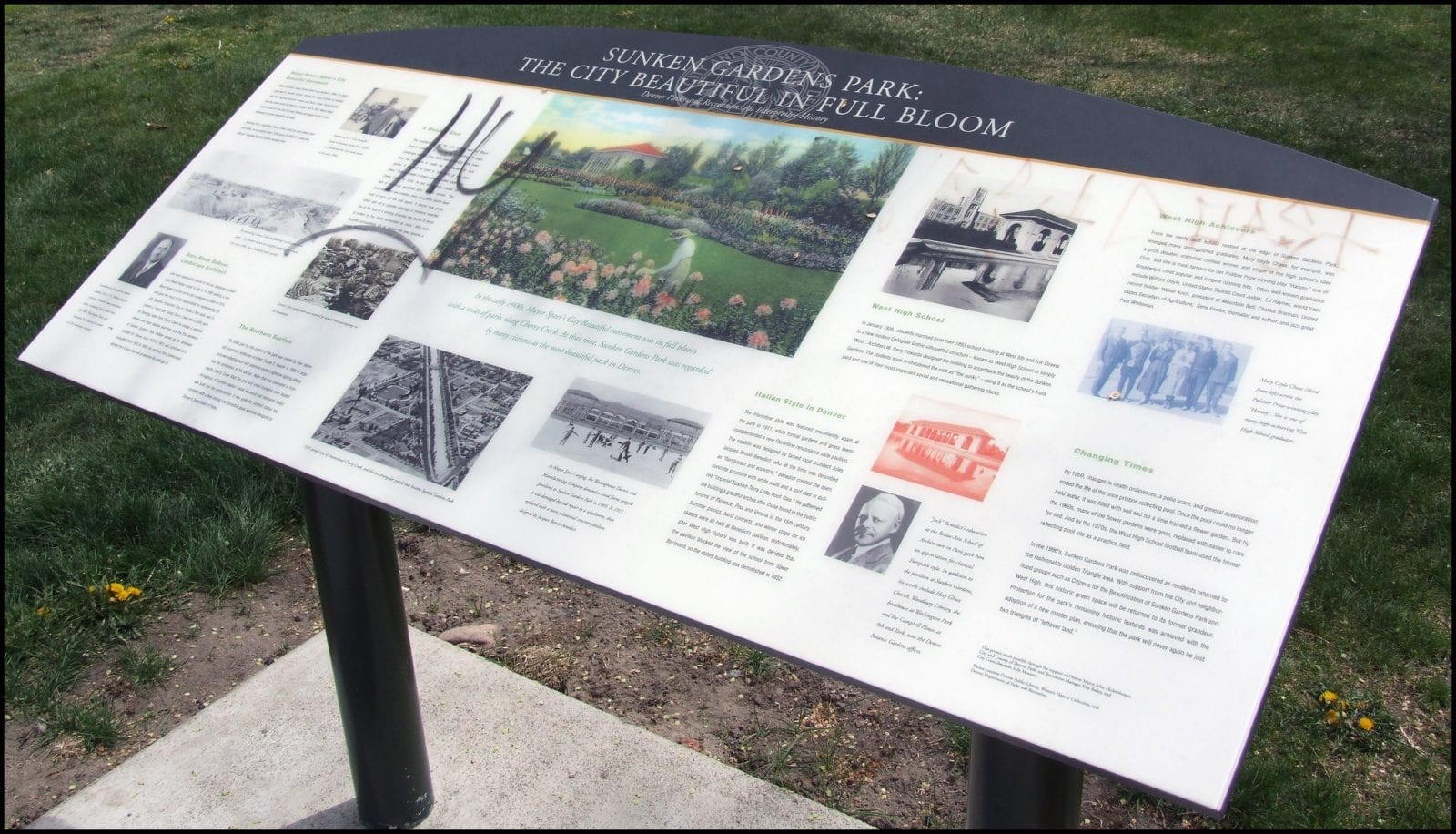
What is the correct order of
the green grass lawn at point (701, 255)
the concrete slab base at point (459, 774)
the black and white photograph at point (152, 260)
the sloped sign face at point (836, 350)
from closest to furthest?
the sloped sign face at point (836, 350) → the green grass lawn at point (701, 255) → the black and white photograph at point (152, 260) → the concrete slab base at point (459, 774)

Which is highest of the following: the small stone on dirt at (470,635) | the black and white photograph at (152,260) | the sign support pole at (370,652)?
the black and white photograph at (152,260)

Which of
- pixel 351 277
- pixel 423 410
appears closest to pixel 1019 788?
pixel 423 410

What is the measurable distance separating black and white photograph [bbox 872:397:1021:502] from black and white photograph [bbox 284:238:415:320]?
904 mm

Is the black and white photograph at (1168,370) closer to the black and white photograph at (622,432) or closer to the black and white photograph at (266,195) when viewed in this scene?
the black and white photograph at (622,432)

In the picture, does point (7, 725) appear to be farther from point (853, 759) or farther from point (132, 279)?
point (853, 759)

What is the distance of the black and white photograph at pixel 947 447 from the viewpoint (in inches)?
54.5

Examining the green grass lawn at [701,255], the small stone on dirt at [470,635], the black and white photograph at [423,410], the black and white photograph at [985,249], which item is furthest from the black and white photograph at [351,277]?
the small stone on dirt at [470,635]

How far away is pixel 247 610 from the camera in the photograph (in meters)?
3.09

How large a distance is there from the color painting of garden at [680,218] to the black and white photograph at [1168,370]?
39 cm

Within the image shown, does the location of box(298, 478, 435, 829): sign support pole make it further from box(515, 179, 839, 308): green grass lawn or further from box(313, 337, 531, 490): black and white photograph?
box(515, 179, 839, 308): green grass lawn

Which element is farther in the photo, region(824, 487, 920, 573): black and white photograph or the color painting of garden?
the color painting of garden

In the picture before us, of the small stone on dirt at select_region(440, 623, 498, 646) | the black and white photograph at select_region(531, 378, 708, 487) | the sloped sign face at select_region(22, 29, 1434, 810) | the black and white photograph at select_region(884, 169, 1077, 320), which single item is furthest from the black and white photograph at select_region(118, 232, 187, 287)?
the black and white photograph at select_region(884, 169, 1077, 320)

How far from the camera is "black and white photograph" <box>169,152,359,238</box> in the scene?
2.07 m

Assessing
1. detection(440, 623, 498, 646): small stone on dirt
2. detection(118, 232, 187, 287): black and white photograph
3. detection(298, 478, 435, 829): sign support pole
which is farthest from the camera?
detection(440, 623, 498, 646): small stone on dirt
